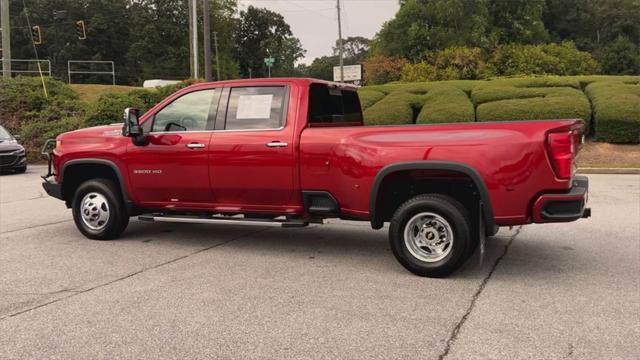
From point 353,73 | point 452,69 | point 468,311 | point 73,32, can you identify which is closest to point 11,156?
point 468,311

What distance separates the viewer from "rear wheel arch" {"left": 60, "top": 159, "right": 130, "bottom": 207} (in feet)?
22.6

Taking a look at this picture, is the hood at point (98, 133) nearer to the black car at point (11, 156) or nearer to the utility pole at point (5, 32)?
the black car at point (11, 156)

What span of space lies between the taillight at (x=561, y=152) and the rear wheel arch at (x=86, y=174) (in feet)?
15.9

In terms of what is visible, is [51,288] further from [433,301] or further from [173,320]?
[433,301]

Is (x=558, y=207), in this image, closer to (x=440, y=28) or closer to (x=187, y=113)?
(x=187, y=113)

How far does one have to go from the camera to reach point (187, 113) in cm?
667

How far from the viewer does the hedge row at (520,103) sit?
A: 55.2 ft

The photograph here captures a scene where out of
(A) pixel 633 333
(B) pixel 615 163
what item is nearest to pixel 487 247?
(A) pixel 633 333

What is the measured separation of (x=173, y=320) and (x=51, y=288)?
5.17ft

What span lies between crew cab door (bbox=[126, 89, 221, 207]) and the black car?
11.6 m

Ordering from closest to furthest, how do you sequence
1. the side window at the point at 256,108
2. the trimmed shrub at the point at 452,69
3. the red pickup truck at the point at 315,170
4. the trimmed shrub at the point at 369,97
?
1. the red pickup truck at the point at 315,170
2. the side window at the point at 256,108
3. the trimmed shrub at the point at 369,97
4. the trimmed shrub at the point at 452,69

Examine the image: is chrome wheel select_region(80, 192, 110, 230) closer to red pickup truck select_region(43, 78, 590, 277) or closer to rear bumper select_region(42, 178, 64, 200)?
red pickup truck select_region(43, 78, 590, 277)

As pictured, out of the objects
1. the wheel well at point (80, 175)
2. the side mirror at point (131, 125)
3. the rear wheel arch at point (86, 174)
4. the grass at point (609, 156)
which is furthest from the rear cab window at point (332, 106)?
the grass at point (609, 156)


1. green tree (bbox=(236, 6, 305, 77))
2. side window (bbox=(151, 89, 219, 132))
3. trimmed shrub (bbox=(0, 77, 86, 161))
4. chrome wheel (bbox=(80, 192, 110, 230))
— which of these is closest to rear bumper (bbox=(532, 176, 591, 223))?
side window (bbox=(151, 89, 219, 132))
